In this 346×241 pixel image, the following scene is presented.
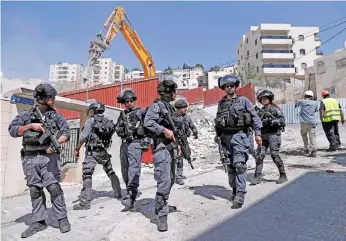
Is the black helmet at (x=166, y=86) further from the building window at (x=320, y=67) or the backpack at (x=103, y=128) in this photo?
the building window at (x=320, y=67)

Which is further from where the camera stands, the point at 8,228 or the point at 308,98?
the point at 308,98

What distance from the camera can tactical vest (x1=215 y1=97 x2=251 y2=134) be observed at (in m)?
3.93

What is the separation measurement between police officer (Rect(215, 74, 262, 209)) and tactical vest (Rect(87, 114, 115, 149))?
181cm

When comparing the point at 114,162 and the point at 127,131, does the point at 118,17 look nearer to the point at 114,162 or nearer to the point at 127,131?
the point at 114,162

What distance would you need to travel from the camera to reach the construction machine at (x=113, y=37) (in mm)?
15461

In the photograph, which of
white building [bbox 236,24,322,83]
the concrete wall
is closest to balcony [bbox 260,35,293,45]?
white building [bbox 236,24,322,83]

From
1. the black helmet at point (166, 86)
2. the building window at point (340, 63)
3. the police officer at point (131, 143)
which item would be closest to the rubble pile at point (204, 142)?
the police officer at point (131, 143)

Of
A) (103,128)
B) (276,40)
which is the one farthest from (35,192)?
(276,40)

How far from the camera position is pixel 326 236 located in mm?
2619

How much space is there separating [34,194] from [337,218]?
347 cm

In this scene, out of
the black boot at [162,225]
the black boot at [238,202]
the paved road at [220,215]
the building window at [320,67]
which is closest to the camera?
the paved road at [220,215]

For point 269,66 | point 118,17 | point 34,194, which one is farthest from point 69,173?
point 269,66

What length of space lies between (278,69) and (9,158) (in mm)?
50167

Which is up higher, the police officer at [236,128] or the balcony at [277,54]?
the balcony at [277,54]
